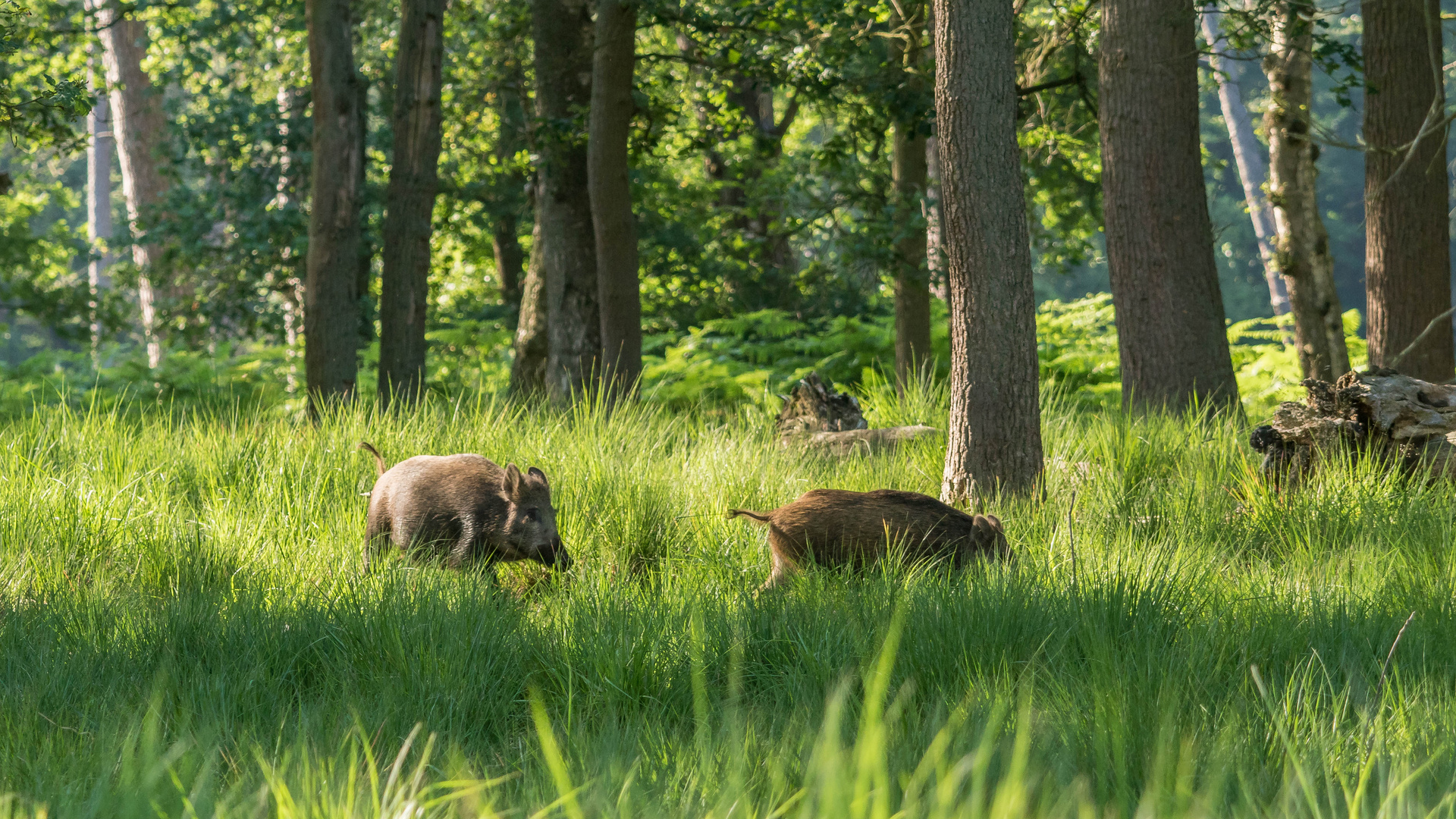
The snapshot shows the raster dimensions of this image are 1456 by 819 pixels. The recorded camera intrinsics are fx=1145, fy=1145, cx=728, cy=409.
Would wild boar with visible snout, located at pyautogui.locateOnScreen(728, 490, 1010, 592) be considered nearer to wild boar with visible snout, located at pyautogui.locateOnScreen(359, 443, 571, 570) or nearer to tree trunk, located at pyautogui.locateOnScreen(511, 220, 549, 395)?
wild boar with visible snout, located at pyautogui.locateOnScreen(359, 443, 571, 570)

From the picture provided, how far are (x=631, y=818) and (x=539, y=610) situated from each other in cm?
235

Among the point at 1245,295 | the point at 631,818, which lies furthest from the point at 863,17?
the point at 1245,295

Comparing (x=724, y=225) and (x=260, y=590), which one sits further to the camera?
(x=724, y=225)

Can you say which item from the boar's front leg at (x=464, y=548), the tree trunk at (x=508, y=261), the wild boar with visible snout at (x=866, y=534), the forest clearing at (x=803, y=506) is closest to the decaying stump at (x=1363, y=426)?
the forest clearing at (x=803, y=506)

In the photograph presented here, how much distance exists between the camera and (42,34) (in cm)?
750

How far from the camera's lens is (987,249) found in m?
6.26

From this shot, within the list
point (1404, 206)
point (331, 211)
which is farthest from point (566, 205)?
point (1404, 206)

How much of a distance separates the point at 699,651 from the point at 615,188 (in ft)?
25.5

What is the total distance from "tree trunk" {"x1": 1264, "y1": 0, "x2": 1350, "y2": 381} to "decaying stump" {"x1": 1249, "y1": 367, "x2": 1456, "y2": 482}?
13.3ft

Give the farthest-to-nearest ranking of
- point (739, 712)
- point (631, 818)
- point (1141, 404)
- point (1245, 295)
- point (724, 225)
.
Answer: point (1245, 295) < point (724, 225) < point (1141, 404) < point (739, 712) < point (631, 818)

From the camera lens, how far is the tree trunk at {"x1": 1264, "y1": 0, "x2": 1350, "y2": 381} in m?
10.3

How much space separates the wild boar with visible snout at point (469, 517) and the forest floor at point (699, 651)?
0.69ft

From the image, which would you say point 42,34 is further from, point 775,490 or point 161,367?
point 161,367

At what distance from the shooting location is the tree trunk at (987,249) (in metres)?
6.18
